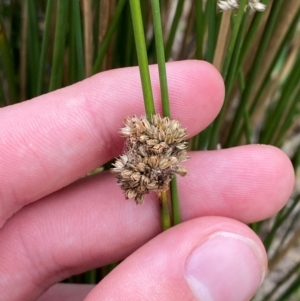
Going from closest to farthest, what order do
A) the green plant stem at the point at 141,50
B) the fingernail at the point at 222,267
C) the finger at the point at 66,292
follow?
1. the green plant stem at the point at 141,50
2. the fingernail at the point at 222,267
3. the finger at the point at 66,292

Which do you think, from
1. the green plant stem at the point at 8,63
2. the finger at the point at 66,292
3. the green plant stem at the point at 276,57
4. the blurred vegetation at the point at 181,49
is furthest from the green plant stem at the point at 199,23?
the finger at the point at 66,292

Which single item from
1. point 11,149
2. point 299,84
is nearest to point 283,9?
point 299,84

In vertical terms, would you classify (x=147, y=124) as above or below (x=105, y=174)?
above

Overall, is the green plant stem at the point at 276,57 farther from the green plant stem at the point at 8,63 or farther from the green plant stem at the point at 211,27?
the green plant stem at the point at 8,63

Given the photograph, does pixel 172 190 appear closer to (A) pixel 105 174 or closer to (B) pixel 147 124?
(B) pixel 147 124

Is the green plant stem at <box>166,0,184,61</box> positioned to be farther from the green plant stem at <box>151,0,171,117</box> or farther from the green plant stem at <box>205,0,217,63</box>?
the green plant stem at <box>151,0,171,117</box>

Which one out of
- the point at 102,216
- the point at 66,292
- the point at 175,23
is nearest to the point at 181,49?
the point at 175,23
